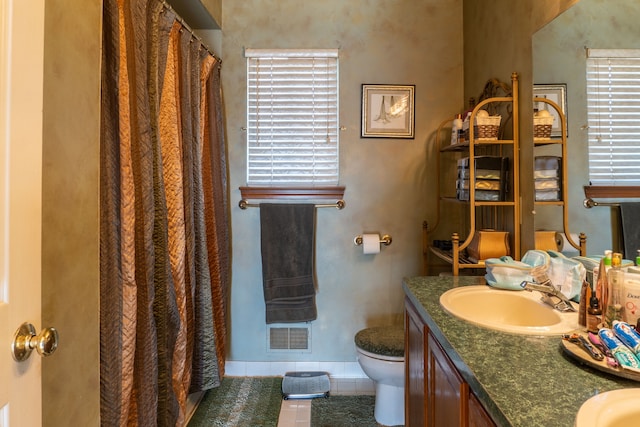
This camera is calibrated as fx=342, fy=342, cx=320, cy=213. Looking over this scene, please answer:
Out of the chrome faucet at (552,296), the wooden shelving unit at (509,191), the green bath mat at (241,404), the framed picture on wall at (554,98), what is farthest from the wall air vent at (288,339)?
the framed picture on wall at (554,98)

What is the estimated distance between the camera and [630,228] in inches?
42.9

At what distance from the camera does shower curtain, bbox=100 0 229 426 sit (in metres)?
1.14

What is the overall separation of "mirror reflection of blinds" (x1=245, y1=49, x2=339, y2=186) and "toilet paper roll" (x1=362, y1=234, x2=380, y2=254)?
465 millimetres

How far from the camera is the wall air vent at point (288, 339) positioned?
2428 millimetres

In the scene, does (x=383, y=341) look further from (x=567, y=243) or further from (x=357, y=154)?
(x=357, y=154)

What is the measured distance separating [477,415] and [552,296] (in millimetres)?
621

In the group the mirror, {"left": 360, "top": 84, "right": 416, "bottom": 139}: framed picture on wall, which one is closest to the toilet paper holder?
{"left": 360, "top": 84, "right": 416, "bottom": 139}: framed picture on wall

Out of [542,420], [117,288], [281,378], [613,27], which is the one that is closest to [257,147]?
[117,288]

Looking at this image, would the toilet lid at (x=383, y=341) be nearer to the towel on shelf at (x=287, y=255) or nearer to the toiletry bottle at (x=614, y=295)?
the towel on shelf at (x=287, y=255)

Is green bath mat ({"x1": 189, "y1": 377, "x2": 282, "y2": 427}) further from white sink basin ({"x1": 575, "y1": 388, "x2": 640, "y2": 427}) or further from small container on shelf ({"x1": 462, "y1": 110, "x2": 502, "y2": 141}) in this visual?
small container on shelf ({"x1": 462, "y1": 110, "x2": 502, "y2": 141})

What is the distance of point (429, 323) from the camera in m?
1.17

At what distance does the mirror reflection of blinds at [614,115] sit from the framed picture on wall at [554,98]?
114 mm

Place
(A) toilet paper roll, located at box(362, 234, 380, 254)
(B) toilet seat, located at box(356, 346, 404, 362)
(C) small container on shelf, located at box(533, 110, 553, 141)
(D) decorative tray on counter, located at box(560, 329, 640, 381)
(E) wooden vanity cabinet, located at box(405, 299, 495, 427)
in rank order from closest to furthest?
(D) decorative tray on counter, located at box(560, 329, 640, 381), (E) wooden vanity cabinet, located at box(405, 299, 495, 427), (C) small container on shelf, located at box(533, 110, 553, 141), (B) toilet seat, located at box(356, 346, 404, 362), (A) toilet paper roll, located at box(362, 234, 380, 254)

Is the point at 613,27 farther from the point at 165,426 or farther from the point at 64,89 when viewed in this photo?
the point at 165,426
